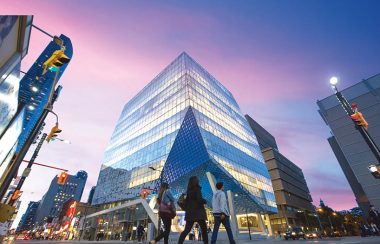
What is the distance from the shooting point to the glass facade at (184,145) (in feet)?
116

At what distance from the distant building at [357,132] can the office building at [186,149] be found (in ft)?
94.7

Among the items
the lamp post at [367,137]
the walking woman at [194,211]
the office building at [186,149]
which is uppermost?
the office building at [186,149]

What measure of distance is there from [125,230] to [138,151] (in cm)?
1646

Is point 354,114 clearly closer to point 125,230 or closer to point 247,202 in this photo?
point 247,202

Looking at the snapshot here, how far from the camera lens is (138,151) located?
47.2 metres

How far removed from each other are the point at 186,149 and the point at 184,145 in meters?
0.83

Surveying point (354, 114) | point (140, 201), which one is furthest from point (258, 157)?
point (354, 114)

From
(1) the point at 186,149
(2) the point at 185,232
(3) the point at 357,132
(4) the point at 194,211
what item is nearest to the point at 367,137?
(4) the point at 194,211

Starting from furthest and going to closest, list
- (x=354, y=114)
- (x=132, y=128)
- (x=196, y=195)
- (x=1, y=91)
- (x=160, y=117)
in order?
(x=132, y=128) < (x=160, y=117) < (x=354, y=114) < (x=1, y=91) < (x=196, y=195)

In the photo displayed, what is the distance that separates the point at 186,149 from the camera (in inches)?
1388

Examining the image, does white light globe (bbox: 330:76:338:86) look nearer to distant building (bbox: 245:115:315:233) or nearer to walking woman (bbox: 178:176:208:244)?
walking woman (bbox: 178:176:208:244)

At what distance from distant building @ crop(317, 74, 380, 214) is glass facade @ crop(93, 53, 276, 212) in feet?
94.9

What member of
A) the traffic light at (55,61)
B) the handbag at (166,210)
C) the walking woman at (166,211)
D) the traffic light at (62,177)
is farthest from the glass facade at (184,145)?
the traffic light at (55,61)

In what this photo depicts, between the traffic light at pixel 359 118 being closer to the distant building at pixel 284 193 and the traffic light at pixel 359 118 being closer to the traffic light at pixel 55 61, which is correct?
the traffic light at pixel 55 61
